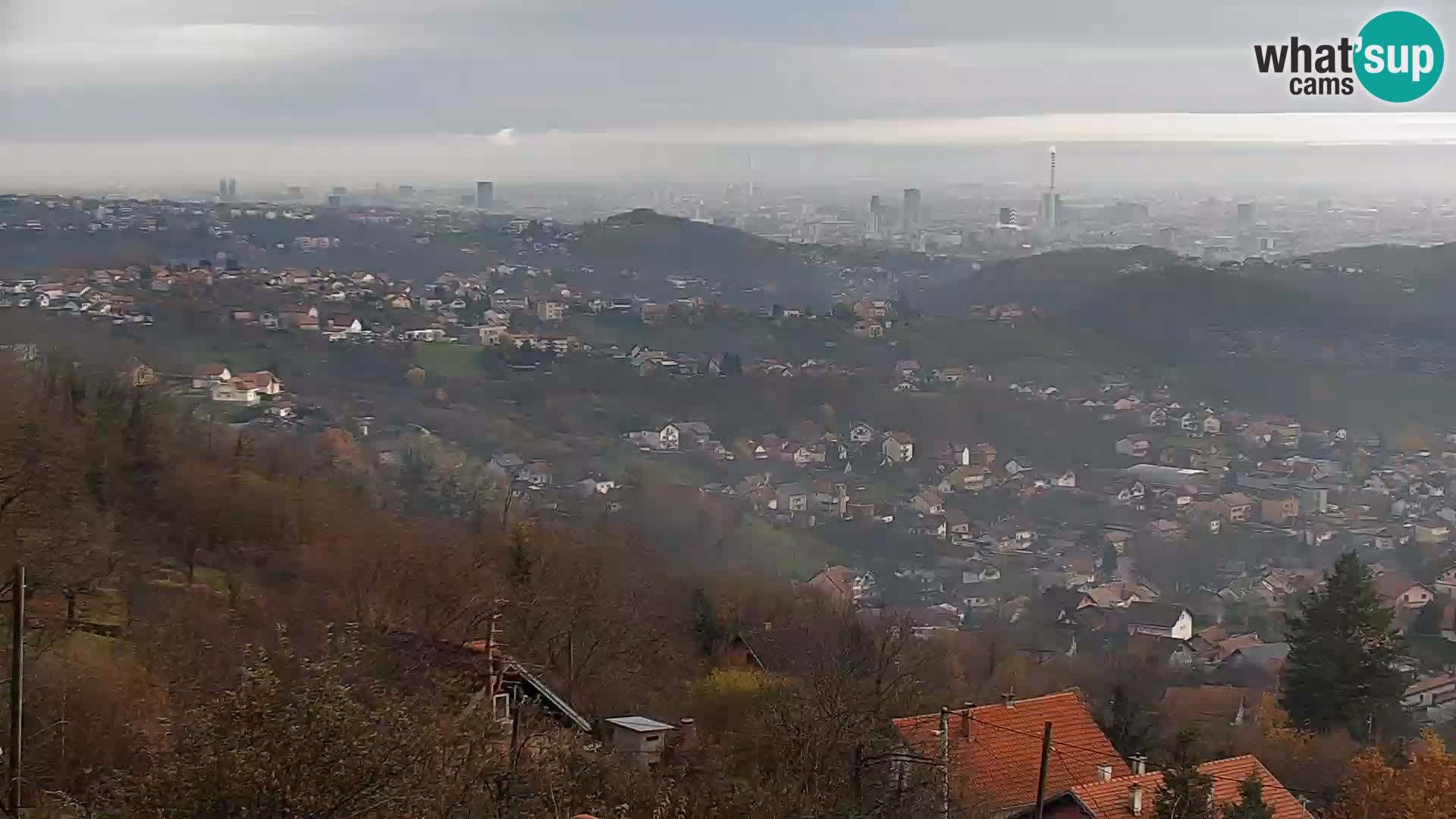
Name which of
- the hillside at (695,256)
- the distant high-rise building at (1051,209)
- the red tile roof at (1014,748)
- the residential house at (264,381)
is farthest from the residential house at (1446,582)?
the distant high-rise building at (1051,209)

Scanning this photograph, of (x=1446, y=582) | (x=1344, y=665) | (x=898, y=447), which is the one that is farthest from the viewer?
(x=898, y=447)

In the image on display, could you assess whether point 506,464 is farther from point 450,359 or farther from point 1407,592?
point 1407,592

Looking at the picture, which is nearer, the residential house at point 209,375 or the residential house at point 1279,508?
the residential house at point 209,375

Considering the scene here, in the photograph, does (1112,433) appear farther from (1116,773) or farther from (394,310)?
(1116,773)

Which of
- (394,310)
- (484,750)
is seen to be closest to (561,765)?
(484,750)

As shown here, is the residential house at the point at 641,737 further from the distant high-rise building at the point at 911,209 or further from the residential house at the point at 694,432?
the distant high-rise building at the point at 911,209

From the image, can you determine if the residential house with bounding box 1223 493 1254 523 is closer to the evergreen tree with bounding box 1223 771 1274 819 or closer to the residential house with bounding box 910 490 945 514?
the residential house with bounding box 910 490 945 514

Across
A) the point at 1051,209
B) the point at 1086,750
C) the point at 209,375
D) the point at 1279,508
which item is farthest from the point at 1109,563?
the point at 1051,209
